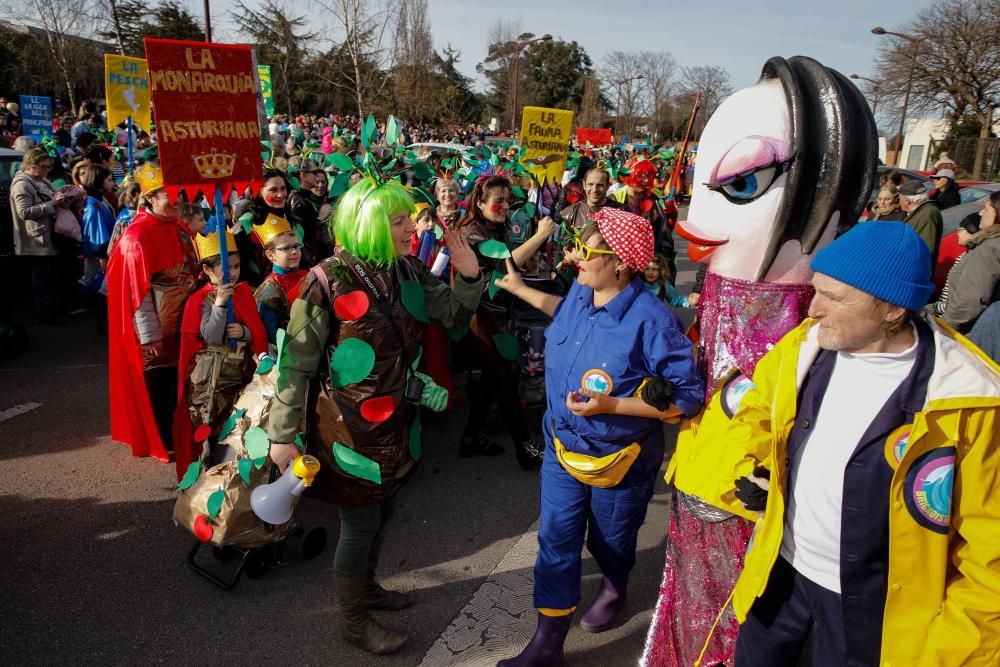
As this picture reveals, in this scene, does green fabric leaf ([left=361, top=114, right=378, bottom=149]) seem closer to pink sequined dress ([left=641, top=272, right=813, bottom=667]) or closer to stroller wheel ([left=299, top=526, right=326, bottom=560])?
pink sequined dress ([left=641, top=272, right=813, bottom=667])

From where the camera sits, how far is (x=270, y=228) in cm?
434

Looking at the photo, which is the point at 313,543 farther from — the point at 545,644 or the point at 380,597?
the point at 545,644

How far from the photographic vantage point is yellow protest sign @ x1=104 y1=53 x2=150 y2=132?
6746 mm

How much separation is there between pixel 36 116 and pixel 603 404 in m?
12.4

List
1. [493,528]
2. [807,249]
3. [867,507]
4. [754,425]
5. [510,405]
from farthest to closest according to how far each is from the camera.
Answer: [510,405] < [493,528] < [807,249] < [754,425] < [867,507]

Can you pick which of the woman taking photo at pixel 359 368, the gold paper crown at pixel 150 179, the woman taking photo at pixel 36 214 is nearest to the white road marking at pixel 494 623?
the woman taking photo at pixel 359 368

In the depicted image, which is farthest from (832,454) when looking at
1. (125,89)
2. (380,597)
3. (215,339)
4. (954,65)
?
(954,65)

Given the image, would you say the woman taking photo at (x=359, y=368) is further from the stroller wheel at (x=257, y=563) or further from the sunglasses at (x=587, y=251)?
the stroller wheel at (x=257, y=563)

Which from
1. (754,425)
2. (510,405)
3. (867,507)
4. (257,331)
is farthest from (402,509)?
(867,507)

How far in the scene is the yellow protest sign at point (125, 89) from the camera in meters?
6.75

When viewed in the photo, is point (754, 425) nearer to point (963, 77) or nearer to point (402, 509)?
point (402, 509)

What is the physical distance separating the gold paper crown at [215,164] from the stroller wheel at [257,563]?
71.9 inches

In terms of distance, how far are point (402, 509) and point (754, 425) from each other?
234cm

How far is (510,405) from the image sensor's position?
13.3 feet
